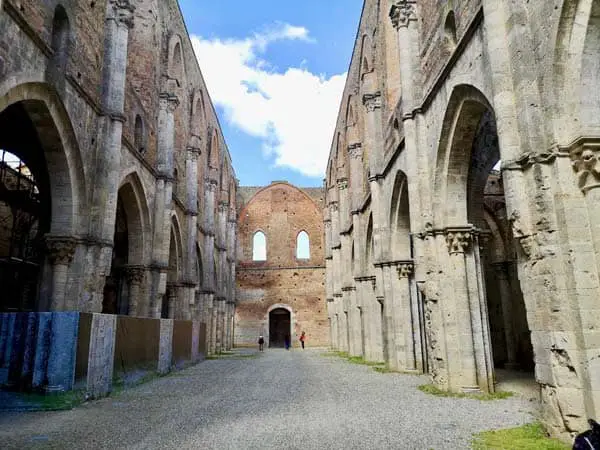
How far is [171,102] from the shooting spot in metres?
17.4

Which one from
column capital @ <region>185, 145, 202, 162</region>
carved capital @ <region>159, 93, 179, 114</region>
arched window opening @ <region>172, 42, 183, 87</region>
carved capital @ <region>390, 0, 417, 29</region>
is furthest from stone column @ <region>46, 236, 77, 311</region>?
column capital @ <region>185, 145, 202, 162</region>

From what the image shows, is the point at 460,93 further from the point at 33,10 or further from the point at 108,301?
the point at 108,301

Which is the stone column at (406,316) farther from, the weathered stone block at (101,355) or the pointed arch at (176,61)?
the pointed arch at (176,61)

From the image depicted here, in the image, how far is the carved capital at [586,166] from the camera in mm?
4961

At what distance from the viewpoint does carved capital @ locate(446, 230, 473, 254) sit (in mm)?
9422

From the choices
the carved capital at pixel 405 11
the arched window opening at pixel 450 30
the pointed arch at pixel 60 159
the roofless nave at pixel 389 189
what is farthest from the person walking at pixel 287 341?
the arched window opening at pixel 450 30

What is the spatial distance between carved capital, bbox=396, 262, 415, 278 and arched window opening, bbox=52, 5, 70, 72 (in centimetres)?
991

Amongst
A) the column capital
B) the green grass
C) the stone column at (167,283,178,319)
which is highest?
the column capital

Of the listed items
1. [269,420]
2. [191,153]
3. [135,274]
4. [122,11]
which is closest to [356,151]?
[191,153]

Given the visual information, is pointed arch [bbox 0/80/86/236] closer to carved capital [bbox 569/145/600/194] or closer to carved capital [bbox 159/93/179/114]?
carved capital [bbox 159/93/179/114]

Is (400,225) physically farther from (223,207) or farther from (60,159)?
(223,207)

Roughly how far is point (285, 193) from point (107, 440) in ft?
107

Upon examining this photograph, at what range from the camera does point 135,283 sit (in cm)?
1477

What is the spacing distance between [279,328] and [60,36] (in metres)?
28.9
